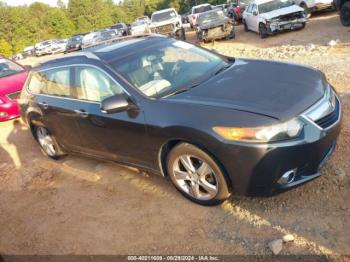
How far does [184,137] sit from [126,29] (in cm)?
2907

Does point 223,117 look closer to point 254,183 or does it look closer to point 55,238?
point 254,183

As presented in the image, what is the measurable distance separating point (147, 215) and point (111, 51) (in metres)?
2.04

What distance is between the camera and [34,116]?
19.6 ft

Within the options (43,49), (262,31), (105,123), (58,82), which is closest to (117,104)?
(105,123)

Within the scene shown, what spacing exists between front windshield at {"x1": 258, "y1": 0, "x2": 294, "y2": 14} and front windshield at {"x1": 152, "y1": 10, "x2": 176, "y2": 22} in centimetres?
711

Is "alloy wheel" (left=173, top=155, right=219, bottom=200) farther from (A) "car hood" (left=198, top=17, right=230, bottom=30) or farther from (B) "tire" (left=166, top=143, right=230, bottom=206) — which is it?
(A) "car hood" (left=198, top=17, right=230, bottom=30)

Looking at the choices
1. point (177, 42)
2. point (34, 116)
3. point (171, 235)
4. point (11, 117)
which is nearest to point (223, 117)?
point (171, 235)

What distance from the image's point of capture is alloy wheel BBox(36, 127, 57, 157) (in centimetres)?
602

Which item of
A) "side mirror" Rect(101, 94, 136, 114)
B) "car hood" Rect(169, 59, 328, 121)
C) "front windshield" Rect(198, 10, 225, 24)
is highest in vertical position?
"side mirror" Rect(101, 94, 136, 114)

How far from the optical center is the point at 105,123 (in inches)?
174

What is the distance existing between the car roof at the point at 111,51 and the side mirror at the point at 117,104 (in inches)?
27.5

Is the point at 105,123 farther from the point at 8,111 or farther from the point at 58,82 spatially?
the point at 8,111

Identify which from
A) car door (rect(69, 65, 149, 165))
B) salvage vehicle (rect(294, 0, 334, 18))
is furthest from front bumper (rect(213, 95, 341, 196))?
salvage vehicle (rect(294, 0, 334, 18))

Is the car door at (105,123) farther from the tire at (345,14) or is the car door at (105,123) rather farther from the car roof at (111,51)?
the tire at (345,14)
